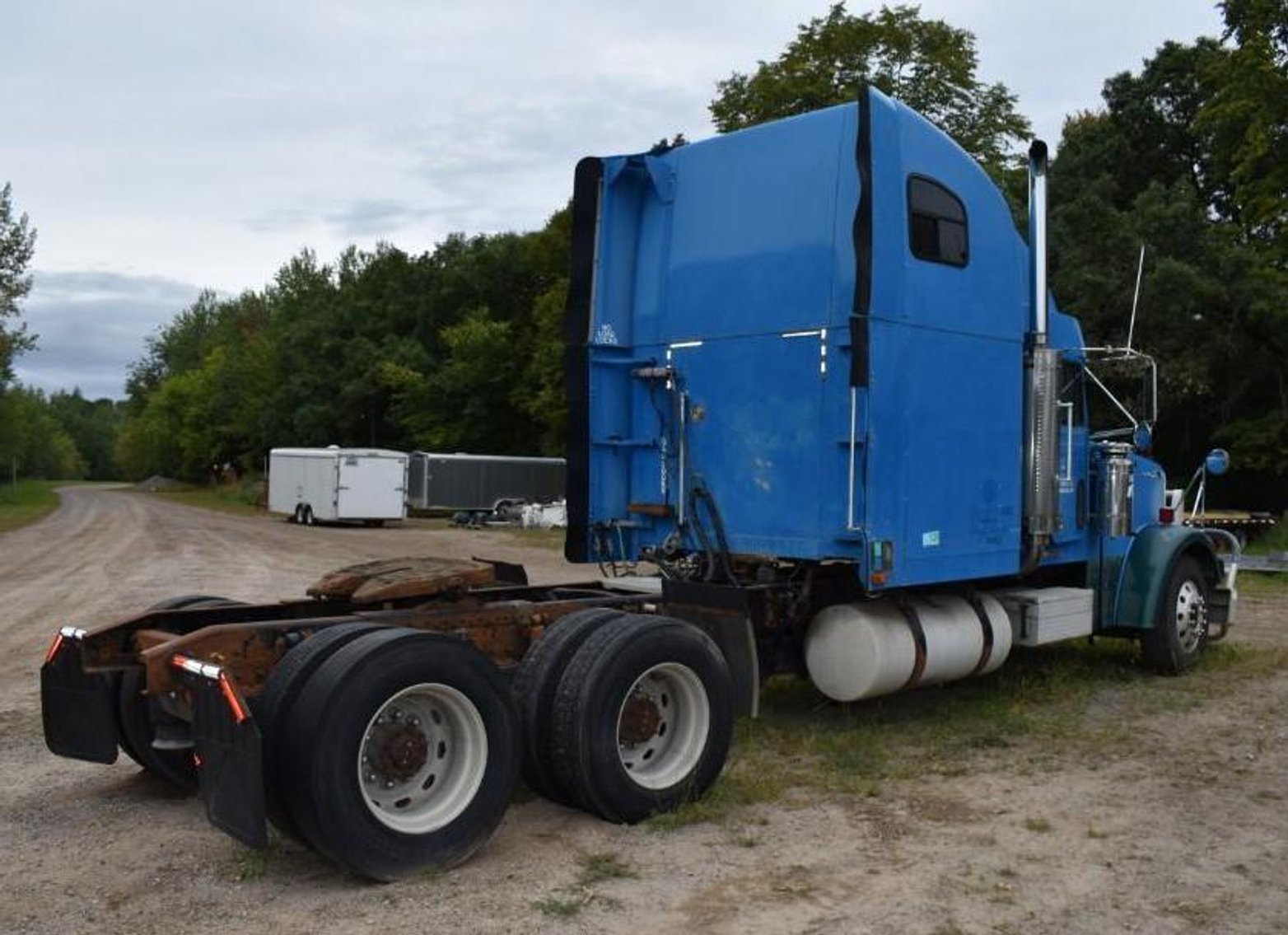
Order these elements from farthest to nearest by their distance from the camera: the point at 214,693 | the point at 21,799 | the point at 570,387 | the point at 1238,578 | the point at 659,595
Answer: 1. the point at 1238,578
2. the point at 570,387
3. the point at 659,595
4. the point at 21,799
5. the point at 214,693

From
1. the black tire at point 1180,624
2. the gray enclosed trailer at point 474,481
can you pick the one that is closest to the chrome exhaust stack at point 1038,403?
the black tire at point 1180,624

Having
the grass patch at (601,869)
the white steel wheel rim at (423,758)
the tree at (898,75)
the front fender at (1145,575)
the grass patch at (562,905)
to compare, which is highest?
the tree at (898,75)

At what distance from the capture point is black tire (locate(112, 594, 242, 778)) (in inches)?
235

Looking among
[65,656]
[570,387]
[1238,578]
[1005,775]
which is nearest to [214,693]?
[65,656]

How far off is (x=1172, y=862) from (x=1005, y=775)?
1.47 m

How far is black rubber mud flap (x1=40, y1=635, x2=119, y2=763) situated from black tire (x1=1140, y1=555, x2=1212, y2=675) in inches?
286

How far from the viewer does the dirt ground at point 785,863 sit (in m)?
4.56

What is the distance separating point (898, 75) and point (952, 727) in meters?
27.7

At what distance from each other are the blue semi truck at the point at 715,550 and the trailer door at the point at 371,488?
30166 millimetres

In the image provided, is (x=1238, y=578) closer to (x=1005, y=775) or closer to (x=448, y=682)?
(x=1005, y=775)

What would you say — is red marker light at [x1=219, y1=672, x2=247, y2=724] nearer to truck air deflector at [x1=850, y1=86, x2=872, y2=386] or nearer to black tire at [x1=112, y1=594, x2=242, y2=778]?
black tire at [x1=112, y1=594, x2=242, y2=778]

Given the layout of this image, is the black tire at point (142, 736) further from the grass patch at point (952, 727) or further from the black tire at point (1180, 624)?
the black tire at point (1180, 624)

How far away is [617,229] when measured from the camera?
26.3 ft

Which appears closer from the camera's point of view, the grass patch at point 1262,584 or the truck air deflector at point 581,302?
the truck air deflector at point 581,302
